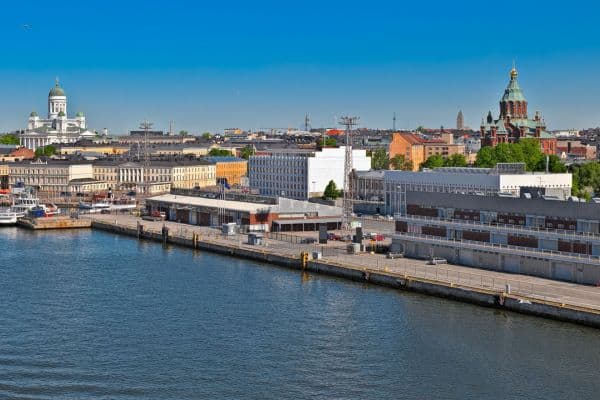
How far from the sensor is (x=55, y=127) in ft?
443

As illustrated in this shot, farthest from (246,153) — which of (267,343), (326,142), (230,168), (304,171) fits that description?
(267,343)

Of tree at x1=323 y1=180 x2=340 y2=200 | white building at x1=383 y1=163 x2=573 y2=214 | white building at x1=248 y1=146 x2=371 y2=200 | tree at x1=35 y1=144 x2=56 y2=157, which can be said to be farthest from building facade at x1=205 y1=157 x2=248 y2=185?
white building at x1=383 y1=163 x2=573 y2=214

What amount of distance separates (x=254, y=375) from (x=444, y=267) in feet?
43.4

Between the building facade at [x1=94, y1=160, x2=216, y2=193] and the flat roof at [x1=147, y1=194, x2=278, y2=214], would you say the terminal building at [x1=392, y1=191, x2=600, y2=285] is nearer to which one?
the flat roof at [x1=147, y1=194, x2=278, y2=214]

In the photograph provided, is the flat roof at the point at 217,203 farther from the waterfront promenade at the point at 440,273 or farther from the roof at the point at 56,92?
the roof at the point at 56,92

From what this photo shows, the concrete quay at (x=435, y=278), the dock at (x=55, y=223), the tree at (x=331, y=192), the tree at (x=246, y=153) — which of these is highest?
the tree at (x=246, y=153)

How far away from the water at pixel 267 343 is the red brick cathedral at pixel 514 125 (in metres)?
56.6

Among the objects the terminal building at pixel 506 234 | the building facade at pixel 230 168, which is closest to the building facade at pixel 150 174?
the building facade at pixel 230 168

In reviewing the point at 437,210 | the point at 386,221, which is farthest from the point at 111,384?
the point at 386,221

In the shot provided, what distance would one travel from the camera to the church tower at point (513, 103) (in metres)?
89.7

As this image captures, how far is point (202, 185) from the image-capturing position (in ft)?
267

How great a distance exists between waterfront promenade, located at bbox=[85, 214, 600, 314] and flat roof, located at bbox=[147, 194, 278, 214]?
90.5 inches

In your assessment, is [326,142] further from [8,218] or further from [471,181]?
[471,181]

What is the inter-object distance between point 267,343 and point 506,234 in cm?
1111
